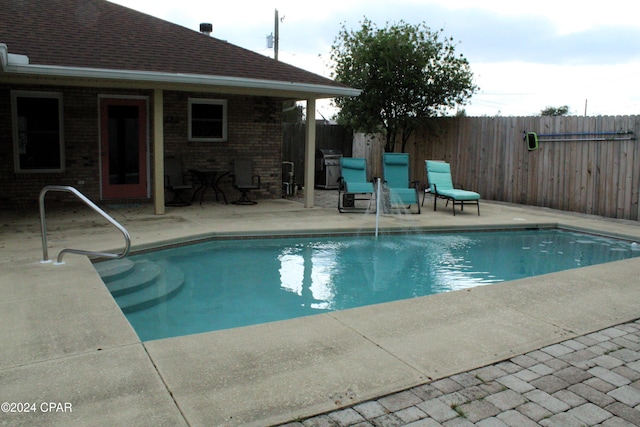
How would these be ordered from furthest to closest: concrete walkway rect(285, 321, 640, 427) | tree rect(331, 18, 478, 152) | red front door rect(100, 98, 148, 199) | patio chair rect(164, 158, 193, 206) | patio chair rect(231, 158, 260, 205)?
tree rect(331, 18, 478, 152), patio chair rect(231, 158, 260, 205), patio chair rect(164, 158, 193, 206), red front door rect(100, 98, 148, 199), concrete walkway rect(285, 321, 640, 427)

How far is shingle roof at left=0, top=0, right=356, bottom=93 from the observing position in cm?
831

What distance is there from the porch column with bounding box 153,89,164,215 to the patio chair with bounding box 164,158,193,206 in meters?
1.33

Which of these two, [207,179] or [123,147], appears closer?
[123,147]

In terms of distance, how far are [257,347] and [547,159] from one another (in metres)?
9.80

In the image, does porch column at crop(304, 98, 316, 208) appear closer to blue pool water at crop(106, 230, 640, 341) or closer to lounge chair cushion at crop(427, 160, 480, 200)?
lounge chair cushion at crop(427, 160, 480, 200)

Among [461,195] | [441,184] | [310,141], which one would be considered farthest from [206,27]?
[461,195]

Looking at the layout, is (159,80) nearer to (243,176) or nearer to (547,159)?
(243,176)

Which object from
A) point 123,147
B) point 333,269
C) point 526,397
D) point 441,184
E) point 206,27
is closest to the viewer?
point 526,397

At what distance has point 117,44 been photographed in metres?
9.33

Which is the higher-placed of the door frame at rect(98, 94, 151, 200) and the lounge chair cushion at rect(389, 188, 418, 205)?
the door frame at rect(98, 94, 151, 200)

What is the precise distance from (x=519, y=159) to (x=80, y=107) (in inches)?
A: 362

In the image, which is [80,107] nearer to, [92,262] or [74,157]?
[74,157]

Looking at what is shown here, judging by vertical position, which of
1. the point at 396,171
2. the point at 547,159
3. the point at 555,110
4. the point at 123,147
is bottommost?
the point at 396,171

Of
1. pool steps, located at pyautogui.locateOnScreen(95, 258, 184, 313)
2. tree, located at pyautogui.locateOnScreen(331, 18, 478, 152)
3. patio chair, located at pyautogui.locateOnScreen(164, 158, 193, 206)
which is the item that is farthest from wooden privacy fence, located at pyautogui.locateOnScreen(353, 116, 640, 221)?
pool steps, located at pyautogui.locateOnScreen(95, 258, 184, 313)
